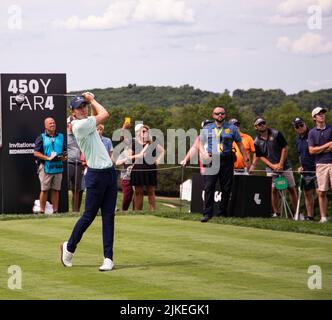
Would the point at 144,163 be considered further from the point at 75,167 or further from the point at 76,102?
the point at 76,102

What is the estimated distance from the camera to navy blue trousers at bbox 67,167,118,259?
41.8 ft

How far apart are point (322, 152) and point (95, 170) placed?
7881 mm

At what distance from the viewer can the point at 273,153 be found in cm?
2130

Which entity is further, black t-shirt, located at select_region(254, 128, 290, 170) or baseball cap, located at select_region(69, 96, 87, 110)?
black t-shirt, located at select_region(254, 128, 290, 170)

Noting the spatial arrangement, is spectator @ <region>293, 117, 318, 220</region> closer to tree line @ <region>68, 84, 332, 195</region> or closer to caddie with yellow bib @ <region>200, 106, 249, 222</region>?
caddie with yellow bib @ <region>200, 106, 249, 222</region>

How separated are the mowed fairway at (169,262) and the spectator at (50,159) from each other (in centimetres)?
313

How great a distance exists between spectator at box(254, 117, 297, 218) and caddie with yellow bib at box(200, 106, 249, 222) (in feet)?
5.32

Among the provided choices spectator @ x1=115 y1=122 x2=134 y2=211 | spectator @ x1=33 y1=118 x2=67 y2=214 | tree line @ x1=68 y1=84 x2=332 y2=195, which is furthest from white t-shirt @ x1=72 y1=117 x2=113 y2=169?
tree line @ x1=68 y1=84 x2=332 y2=195

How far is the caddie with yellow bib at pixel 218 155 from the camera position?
19250 mm

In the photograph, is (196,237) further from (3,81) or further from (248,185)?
(3,81)

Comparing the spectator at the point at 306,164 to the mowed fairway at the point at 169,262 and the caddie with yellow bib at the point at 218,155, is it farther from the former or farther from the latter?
the mowed fairway at the point at 169,262

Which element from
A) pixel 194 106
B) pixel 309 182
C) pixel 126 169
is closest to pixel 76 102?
pixel 309 182

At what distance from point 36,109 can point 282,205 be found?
6.24 metres
